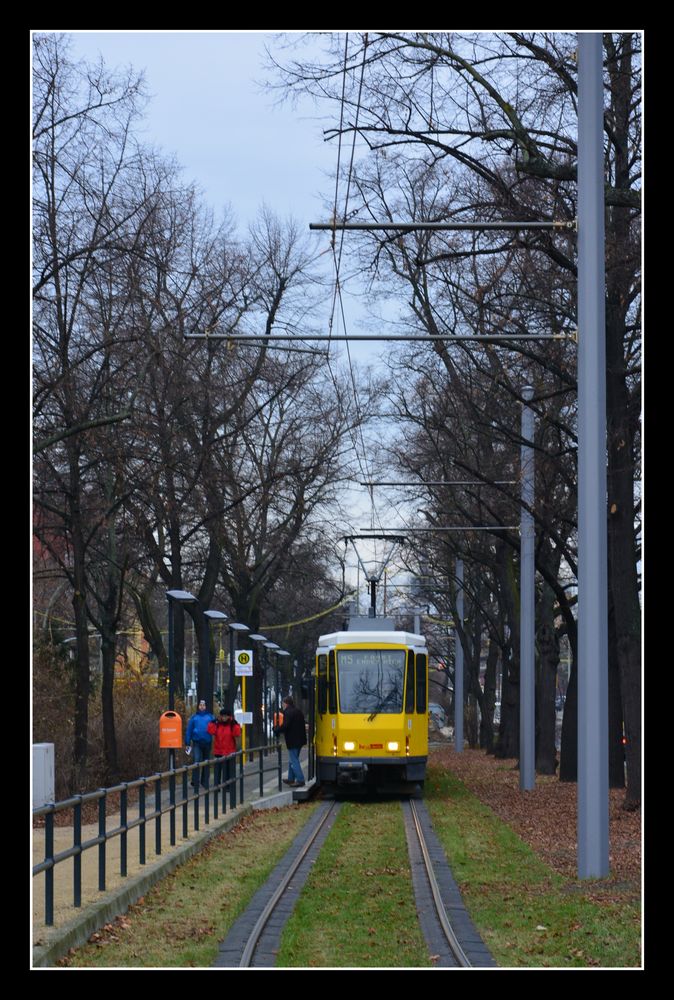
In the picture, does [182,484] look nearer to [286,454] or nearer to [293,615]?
[286,454]

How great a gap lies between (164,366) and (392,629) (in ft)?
22.5

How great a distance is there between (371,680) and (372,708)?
0.55m

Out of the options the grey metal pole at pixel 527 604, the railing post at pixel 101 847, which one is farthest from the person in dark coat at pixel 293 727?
the railing post at pixel 101 847

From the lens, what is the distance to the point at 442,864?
17.9 m

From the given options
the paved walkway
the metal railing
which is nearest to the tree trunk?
the metal railing

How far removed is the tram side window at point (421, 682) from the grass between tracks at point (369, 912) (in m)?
9.24

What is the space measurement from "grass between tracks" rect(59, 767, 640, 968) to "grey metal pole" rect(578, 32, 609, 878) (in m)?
0.75

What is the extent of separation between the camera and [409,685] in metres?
30.5

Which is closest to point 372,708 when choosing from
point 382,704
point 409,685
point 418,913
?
point 382,704

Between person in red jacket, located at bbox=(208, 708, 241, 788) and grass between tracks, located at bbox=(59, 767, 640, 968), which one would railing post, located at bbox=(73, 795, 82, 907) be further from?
person in red jacket, located at bbox=(208, 708, 241, 788)

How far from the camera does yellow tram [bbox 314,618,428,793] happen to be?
30031 millimetres

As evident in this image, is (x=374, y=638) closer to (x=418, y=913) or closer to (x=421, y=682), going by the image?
(x=421, y=682)
